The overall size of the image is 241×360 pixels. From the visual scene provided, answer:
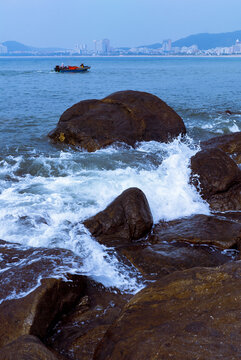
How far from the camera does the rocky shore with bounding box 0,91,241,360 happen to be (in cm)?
286

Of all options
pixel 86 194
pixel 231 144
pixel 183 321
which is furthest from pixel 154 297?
pixel 231 144

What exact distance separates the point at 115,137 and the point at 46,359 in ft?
30.6

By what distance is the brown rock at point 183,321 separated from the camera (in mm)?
2701

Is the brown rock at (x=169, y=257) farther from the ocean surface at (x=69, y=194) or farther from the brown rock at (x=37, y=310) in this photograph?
the brown rock at (x=37, y=310)

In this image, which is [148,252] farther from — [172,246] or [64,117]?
[64,117]

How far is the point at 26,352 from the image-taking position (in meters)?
2.87

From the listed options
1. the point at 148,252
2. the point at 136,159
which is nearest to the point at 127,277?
the point at 148,252

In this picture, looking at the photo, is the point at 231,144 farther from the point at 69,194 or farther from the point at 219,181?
the point at 69,194

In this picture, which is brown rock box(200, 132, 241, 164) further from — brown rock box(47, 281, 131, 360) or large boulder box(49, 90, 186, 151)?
brown rock box(47, 281, 131, 360)

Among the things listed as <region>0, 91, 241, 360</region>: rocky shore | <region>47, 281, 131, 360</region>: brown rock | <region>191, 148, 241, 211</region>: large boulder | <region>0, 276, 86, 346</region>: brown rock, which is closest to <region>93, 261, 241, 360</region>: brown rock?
<region>0, 91, 241, 360</region>: rocky shore

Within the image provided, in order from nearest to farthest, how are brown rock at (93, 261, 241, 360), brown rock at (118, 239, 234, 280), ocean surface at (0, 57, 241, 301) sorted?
1. brown rock at (93, 261, 241, 360)
2. ocean surface at (0, 57, 241, 301)
3. brown rock at (118, 239, 234, 280)

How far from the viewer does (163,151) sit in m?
11.4

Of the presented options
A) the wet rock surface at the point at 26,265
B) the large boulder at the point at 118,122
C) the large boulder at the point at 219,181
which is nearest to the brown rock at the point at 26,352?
the wet rock surface at the point at 26,265

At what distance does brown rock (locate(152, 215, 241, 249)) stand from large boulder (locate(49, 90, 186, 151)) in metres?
5.64
